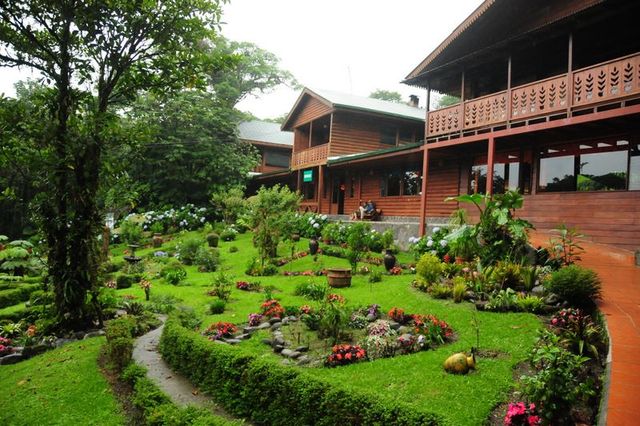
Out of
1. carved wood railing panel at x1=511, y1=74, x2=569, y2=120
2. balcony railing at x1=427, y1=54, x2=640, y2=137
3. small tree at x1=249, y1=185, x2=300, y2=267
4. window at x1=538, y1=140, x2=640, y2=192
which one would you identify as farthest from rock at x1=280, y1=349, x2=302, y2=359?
window at x1=538, y1=140, x2=640, y2=192

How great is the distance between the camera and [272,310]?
28.2 ft

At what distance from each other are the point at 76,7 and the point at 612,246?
13802 millimetres

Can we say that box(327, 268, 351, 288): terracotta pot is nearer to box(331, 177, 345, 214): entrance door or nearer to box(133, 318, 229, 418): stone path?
box(133, 318, 229, 418): stone path

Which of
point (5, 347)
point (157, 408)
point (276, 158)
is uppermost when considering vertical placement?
point (276, 158)

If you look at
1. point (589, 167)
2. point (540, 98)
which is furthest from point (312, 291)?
point (589, 167)

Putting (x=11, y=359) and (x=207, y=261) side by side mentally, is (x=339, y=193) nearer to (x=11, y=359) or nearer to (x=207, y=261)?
(x=207, y=261)

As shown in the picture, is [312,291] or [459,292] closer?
[459,292]

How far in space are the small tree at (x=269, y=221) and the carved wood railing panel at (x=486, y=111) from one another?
292 inches

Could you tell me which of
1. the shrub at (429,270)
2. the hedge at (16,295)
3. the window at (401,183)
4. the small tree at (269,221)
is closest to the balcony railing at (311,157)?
the window at (401,183)

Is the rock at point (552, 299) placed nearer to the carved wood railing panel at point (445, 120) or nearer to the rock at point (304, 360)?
the rock at point (304, 360)

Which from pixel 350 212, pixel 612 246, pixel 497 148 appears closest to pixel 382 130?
pixel 350 212

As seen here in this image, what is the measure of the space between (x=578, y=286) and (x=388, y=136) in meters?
20.5

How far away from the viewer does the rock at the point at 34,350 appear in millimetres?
7328

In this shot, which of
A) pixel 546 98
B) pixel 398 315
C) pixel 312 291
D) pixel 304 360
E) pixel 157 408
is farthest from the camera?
pixel 546 98
